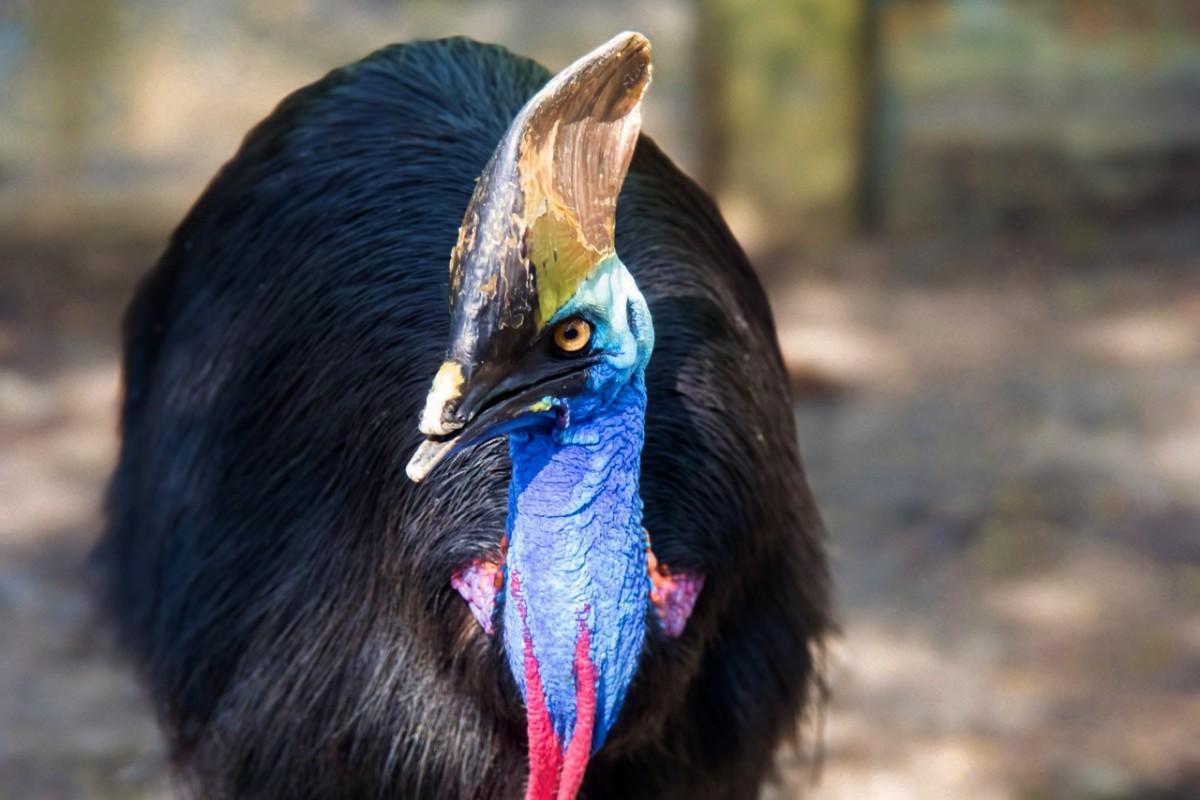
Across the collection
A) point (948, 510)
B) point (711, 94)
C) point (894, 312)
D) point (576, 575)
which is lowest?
point (576, 575)

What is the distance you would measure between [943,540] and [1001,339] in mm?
1008

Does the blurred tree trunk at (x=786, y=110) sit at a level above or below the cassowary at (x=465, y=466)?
above

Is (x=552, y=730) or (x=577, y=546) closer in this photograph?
(x=577, y=546)

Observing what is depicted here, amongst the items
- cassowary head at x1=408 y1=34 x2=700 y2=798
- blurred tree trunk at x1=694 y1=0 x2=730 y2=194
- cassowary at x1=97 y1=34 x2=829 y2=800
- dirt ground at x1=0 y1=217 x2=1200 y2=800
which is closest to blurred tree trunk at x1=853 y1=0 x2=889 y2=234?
dirt ground at x1=0 y1=217 x2=1200 y2=800

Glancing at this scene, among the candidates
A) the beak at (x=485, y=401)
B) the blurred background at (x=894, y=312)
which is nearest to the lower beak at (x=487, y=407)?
the beak at (x=485, y=401)

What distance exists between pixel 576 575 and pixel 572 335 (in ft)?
0.80

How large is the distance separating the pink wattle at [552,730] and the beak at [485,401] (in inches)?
8.3

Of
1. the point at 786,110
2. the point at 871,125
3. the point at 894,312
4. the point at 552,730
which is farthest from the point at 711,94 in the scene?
the point at 552,730

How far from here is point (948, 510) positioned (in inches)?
152

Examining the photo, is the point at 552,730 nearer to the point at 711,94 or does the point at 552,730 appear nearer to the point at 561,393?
the point at 561,393

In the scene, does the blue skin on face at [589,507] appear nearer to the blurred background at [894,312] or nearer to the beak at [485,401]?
the beak at [485,401]

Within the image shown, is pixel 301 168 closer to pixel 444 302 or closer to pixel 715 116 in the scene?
pixel 444 302

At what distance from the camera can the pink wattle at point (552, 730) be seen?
174 cm

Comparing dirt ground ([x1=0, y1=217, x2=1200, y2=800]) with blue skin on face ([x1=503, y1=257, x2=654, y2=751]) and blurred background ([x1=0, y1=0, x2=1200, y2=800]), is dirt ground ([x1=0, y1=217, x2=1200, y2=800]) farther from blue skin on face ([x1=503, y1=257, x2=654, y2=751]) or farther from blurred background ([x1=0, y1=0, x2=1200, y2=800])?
blue skin on face ([x1=503, y1=257, x2=654, y2=751])
